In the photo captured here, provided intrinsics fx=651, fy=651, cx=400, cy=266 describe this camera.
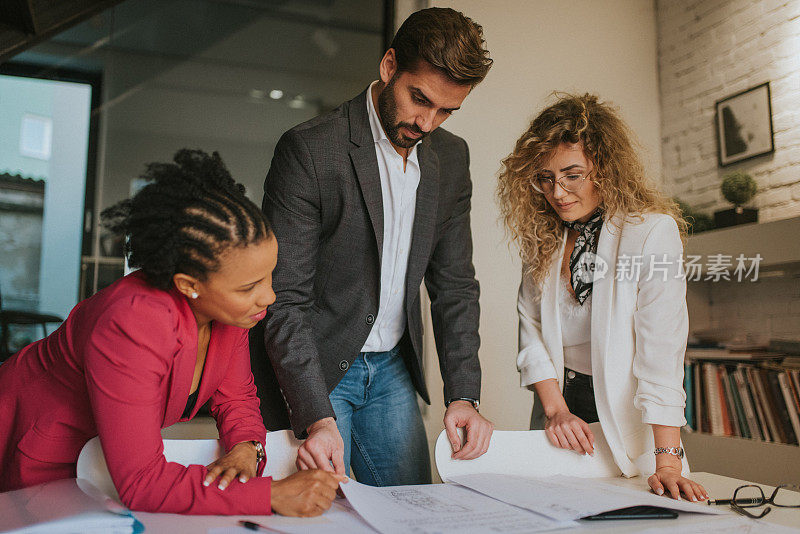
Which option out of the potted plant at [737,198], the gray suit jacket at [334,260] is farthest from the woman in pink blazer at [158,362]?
the potted plant at [737,198]

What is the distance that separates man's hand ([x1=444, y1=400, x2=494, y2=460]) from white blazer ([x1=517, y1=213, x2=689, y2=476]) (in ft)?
0.77

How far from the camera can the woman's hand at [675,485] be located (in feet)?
3.54

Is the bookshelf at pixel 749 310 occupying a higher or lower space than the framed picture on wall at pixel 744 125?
lower

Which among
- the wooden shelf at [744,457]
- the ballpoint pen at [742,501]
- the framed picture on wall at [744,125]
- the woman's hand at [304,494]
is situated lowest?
the wooden shelf at [744,457]

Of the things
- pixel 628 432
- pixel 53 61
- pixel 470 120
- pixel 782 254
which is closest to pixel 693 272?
pixel 782 254

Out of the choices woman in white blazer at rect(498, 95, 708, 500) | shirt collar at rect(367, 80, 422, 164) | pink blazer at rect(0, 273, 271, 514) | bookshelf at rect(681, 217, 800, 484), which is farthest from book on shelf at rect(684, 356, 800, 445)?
pink blazer at rect(0, 273, 271, 514)

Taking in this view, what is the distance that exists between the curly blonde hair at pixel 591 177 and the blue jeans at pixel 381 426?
45 cm

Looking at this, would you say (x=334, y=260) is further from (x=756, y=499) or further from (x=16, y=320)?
(x=16, y=320)

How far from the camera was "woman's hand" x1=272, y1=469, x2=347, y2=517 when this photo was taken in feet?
2.92

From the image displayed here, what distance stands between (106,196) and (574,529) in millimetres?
2594

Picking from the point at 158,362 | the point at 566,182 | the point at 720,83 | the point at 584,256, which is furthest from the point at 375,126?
the point at 720,83

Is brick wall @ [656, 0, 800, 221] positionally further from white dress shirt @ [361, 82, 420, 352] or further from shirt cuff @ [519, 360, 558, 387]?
white dress shirt @ [361, 82, 420, 352]

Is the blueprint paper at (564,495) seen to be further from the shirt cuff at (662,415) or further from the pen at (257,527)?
the pen at (257,527)

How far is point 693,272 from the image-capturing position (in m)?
2.94
